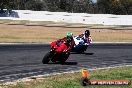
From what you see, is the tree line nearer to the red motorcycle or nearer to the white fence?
the white fence

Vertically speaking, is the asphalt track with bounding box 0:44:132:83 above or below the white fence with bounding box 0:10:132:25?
above

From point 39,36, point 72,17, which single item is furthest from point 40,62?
point 72,17

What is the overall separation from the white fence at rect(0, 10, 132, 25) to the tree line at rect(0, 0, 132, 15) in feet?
79.4

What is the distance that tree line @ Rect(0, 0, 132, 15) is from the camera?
335 ft

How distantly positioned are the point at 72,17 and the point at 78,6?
1894 inches

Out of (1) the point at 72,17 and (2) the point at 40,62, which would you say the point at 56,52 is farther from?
(1) the point at 72,17

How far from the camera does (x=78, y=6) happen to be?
115438 millimetres

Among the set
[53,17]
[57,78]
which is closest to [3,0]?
[53,17]

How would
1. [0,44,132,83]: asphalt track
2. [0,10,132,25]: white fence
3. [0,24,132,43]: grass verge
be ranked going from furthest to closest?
1. [0,10,132,25]: white fence
2. [0,24,132,43]: grass verge
3. [0,44,132,83]: asphalt track

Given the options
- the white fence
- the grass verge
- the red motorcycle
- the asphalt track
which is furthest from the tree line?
the red motorcycle

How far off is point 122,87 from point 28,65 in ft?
25.4

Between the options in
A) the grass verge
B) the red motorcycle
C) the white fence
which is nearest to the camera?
the red motorcycle

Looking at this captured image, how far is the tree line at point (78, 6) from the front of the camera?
10206 centimetres

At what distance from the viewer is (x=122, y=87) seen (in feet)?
43.5
